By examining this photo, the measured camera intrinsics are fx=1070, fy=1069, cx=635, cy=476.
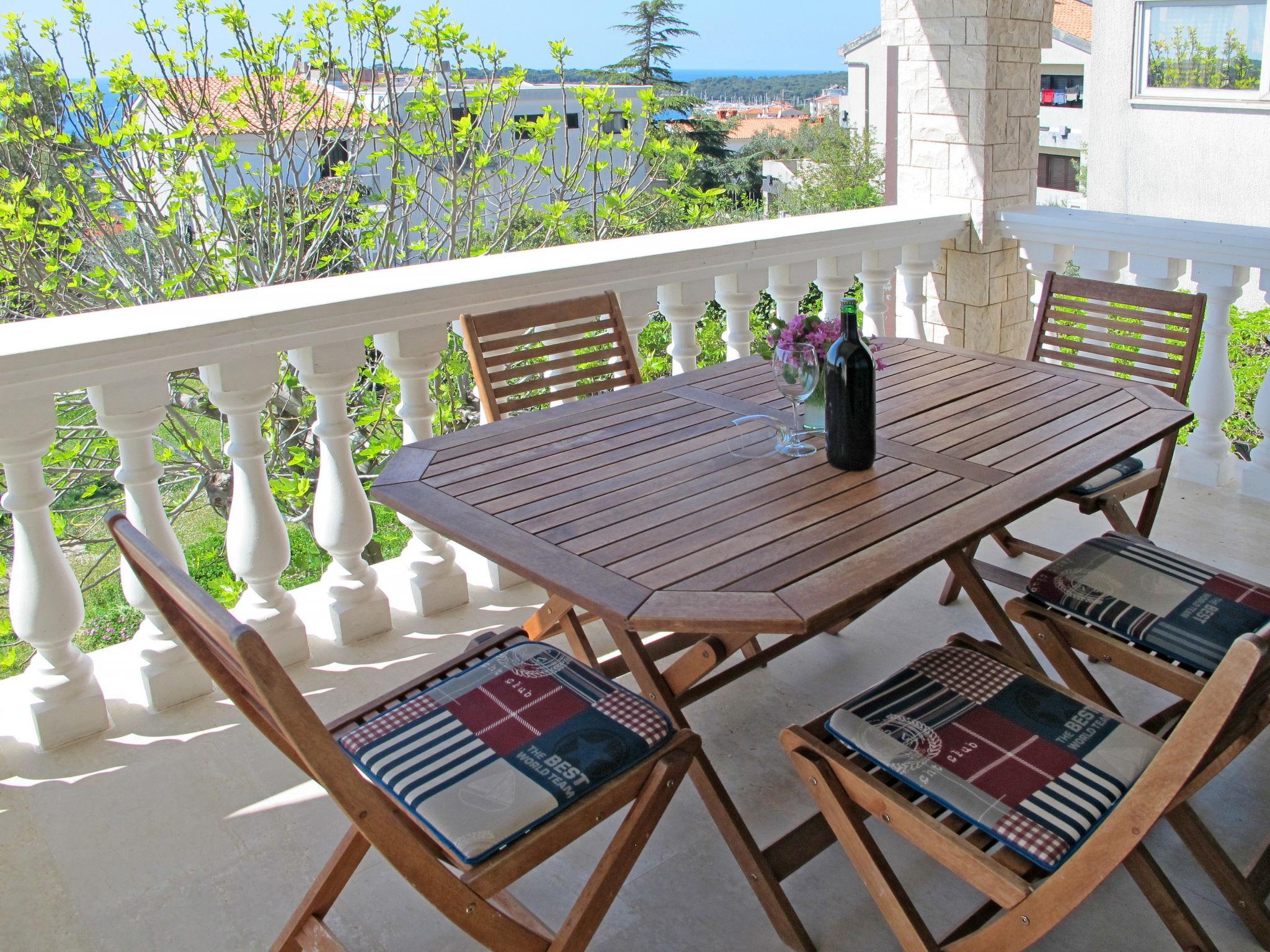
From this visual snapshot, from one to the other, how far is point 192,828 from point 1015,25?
3753 millimetres

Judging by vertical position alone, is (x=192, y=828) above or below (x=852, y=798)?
below

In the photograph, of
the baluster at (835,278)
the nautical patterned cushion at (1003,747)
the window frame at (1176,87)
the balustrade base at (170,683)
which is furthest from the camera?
the window frame at (1176,87)

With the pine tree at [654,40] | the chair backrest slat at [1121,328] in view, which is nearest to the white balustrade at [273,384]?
the chair backrest slat at [1121,328]

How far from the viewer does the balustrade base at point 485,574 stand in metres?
3.19

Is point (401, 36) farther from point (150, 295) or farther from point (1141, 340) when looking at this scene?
point (1141, 340)

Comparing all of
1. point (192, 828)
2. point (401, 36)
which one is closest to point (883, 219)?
point (192, 828)

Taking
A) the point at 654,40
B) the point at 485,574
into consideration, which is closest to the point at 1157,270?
the point at 485,574

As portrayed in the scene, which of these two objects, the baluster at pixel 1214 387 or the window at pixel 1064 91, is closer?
the baluster at pixel 1214 387

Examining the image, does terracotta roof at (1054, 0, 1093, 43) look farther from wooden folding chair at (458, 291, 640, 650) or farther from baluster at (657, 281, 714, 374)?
wooden folding chair at (458, 291, 640, 650)

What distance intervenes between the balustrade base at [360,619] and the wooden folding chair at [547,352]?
57 cm

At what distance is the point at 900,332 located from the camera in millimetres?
4176

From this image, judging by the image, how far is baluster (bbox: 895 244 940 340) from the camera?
396 cm

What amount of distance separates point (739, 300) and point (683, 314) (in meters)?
0.21

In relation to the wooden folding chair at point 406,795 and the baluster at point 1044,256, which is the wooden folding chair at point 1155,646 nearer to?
the wooden folding chair at point 406,795
